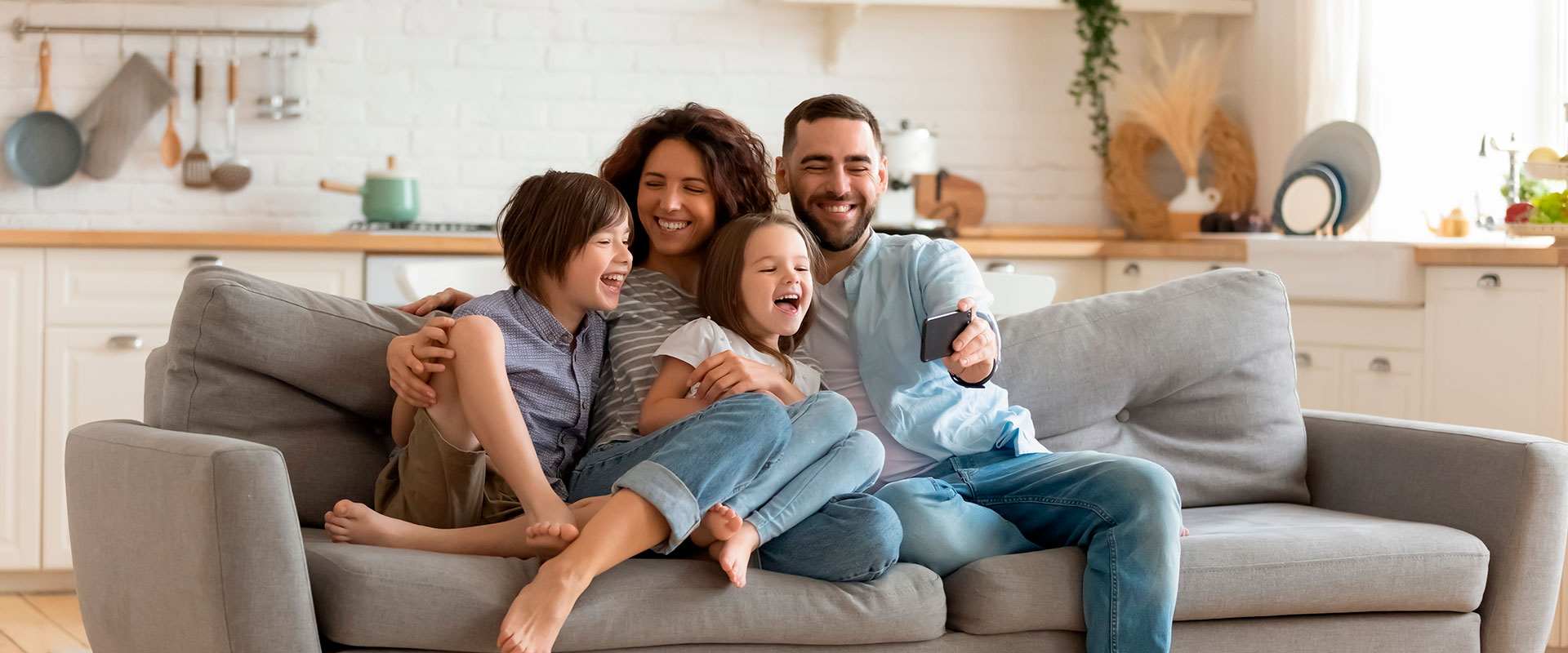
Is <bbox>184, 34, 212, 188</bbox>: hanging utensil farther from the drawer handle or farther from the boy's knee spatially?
the boy's knee

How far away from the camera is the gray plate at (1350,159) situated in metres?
3.45

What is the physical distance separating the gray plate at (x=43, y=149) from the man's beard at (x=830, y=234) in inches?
101

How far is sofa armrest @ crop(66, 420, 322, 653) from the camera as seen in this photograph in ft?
4.61

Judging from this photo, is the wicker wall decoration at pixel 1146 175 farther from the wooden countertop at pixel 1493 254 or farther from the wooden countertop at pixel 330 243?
the wooden countertop at pixel 1493 254

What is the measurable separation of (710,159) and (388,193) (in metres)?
1.82

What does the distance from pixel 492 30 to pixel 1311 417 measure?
2649mm

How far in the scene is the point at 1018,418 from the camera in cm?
196

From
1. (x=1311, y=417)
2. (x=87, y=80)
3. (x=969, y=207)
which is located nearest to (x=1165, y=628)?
(x=1311, y=417)

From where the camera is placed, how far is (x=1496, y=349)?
273 cm

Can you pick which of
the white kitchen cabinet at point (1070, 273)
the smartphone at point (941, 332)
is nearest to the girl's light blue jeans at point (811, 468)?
the smartphone at point (941, 332)

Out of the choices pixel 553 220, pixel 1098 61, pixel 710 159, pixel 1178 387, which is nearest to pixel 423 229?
pixel 710 159

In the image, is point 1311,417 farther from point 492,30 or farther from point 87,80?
point 87,80

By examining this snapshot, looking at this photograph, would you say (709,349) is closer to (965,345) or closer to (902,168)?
(965,345)

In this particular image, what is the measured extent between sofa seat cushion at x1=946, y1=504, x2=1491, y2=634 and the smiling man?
0.05m
